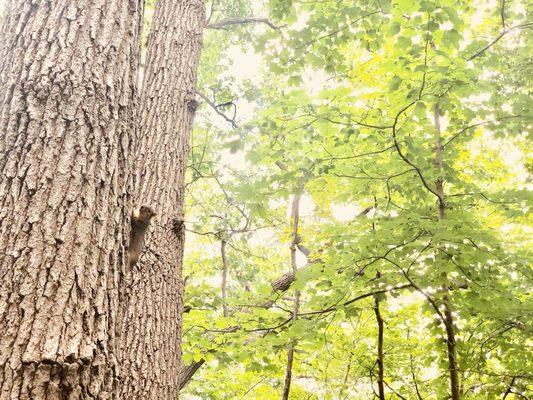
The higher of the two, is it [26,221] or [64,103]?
[64,103]

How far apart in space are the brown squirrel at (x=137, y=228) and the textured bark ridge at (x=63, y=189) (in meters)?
0.12

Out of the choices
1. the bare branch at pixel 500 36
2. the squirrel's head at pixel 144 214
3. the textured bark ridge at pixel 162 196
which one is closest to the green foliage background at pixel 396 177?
the bare branch at pixel 500 36

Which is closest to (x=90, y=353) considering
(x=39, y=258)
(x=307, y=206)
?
(x=39, y=258)

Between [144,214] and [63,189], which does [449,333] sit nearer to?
[144,214]

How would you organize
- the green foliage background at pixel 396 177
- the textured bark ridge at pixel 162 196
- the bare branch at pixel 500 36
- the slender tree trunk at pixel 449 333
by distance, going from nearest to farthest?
the textured bark ridge at pixel 162 196 → the green foliage background at pixel 396 177 → the bare branch at pixel 500 36 → the slender tree trunk at pixel 449 333

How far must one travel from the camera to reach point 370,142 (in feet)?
10.8

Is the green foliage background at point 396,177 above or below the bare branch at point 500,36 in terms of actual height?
below

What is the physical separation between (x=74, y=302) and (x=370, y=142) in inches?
102

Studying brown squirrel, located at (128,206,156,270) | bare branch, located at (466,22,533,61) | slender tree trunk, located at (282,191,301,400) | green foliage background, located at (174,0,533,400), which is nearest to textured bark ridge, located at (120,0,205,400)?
green foliage background, located at (174,0,533,400)

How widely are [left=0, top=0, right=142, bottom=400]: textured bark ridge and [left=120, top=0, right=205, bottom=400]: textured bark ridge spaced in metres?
0.77

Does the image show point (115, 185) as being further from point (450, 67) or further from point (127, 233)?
point (450, 67)

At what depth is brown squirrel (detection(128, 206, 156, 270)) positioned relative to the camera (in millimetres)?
1647

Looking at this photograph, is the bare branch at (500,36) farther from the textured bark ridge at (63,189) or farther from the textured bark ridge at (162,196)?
the textured bark ridge at (63,189)

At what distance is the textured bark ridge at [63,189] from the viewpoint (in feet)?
3.89
